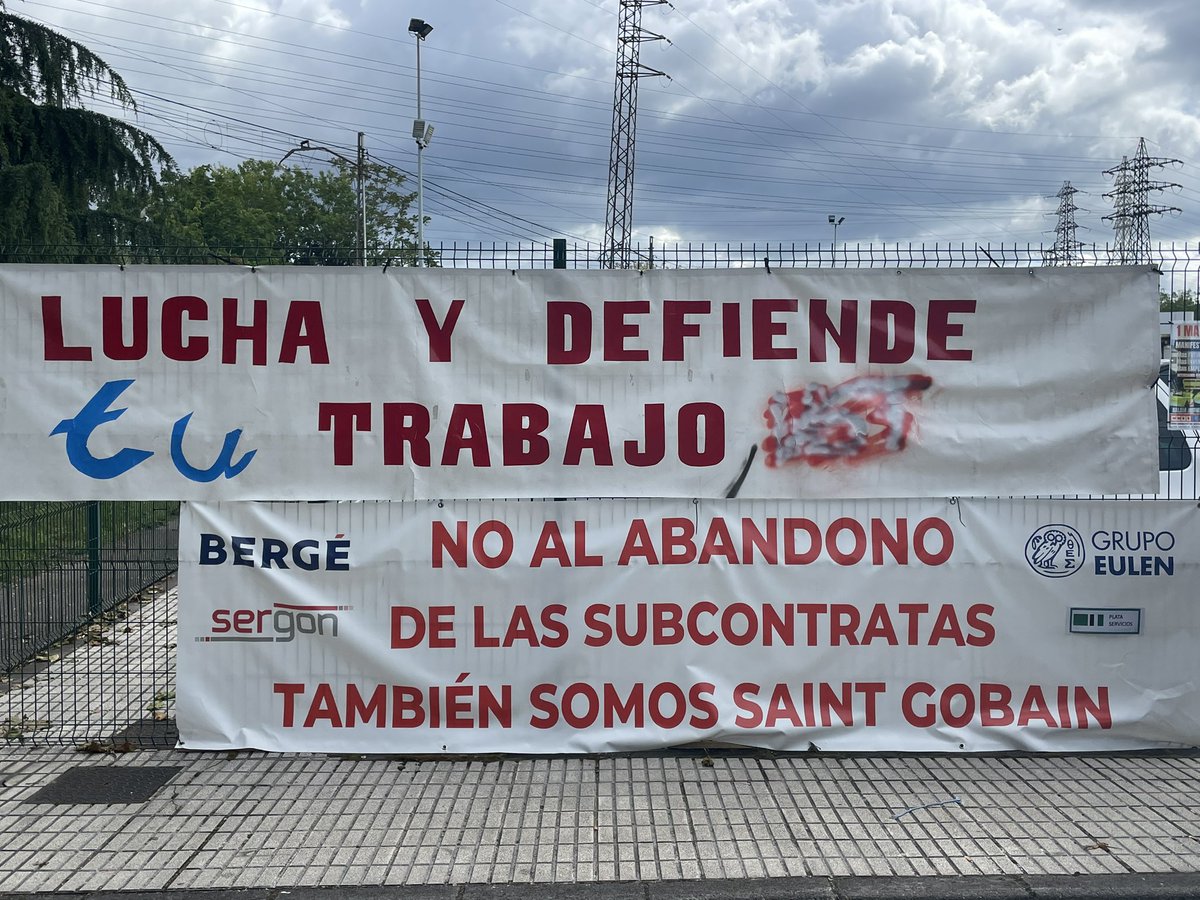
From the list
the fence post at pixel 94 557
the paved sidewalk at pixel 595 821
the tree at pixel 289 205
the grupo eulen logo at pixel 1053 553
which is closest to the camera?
the paved sidewalk at pixel 595 821

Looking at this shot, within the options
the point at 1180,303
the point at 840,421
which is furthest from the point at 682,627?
the point at 1180,303

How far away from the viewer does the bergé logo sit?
252 inches

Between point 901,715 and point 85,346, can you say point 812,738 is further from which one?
point 85,346

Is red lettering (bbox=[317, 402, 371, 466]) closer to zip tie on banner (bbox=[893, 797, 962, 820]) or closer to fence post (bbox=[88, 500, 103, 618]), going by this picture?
fence post (bbox=[88, 500, 103, 618])

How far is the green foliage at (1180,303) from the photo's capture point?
688 cm

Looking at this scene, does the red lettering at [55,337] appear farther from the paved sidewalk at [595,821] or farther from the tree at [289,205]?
the tree at [289,205]

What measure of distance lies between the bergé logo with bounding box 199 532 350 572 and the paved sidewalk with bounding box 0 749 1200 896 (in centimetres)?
115

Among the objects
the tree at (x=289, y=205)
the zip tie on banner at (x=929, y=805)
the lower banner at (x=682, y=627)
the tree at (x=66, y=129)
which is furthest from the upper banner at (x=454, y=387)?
the tree at (x=289, y=205)

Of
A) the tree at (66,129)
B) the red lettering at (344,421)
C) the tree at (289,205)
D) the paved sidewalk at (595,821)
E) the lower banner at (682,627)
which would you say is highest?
the tree at (289,205)

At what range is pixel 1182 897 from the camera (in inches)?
186

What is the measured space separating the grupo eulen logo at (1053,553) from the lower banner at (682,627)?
1 centimetres

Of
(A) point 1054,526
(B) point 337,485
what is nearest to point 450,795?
(B) point 337,485

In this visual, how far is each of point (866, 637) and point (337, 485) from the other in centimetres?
325

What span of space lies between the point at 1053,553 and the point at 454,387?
12.1ft
